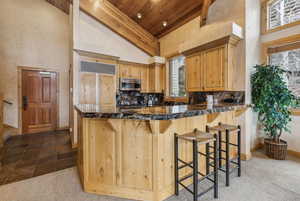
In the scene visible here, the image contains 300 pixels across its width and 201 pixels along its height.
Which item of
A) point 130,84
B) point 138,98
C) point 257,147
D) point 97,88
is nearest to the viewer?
point 257,147

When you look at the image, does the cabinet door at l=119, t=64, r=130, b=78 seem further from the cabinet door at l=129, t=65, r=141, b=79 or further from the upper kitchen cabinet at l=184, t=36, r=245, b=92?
the upper kitchen cabinet at l=184, t=36, r=245, b=92

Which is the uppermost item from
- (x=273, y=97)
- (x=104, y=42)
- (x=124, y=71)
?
(x=104, y=42)

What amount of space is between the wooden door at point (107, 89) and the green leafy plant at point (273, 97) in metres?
3.41

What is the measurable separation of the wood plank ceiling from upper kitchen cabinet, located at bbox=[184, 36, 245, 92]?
132cm

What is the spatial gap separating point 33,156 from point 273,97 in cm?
509

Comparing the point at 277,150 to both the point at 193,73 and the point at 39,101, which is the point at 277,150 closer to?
the point at 193,73

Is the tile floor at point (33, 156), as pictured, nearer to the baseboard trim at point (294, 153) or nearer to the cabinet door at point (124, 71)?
the cabinet door at point (124, 71)

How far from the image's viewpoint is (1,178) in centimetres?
228

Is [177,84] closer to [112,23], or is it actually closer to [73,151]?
[112,23]

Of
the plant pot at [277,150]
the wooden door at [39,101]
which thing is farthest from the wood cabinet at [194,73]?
the wooden door at [39,101]

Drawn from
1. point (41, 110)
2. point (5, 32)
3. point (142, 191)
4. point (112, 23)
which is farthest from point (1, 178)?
point (5, 32)

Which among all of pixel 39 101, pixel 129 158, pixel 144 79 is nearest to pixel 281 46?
pixel 144 79

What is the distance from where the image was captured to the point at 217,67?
308 centimetres

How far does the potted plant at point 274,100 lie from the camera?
2.78 metres
